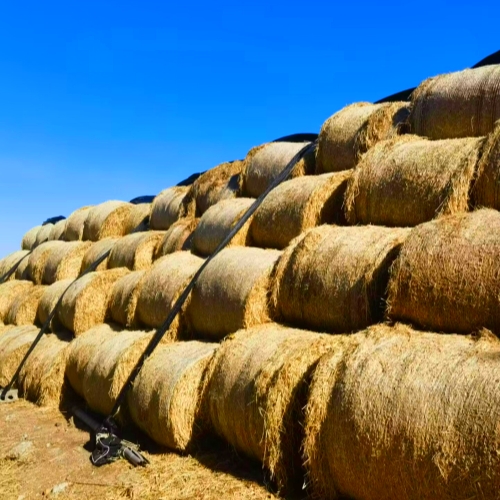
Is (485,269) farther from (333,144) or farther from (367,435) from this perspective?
(333,144)

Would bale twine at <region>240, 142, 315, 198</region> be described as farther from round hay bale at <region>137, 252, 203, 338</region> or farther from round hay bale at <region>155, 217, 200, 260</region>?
round hay bale at <region>137, 252, 203, 338</region>

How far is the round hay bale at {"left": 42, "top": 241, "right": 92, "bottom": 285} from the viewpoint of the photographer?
1002 centimetres

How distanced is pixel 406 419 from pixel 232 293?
2.51 m

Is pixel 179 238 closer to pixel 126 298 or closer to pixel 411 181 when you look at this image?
pixel 126 298

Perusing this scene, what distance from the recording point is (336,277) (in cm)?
442

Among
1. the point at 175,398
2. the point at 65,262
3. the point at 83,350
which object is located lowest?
the point at 175,398

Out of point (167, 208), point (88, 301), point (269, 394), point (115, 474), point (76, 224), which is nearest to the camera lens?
point (269, 394)

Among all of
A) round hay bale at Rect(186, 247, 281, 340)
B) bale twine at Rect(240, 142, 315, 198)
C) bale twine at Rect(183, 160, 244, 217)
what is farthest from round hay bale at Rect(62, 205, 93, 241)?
round hay bale at Rect(186, 247, 281, 340)

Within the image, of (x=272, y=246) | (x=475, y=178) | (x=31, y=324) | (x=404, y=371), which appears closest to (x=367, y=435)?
(x=404, y=371)

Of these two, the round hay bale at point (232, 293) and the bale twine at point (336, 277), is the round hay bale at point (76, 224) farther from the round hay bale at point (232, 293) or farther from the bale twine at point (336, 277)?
the bale twine at point (336, 277)

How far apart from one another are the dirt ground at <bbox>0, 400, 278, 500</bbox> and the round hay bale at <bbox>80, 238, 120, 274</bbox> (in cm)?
354

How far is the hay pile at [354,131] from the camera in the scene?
568 cm

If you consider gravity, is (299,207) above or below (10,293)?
above

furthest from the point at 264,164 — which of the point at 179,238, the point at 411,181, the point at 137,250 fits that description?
the point at 411,181
